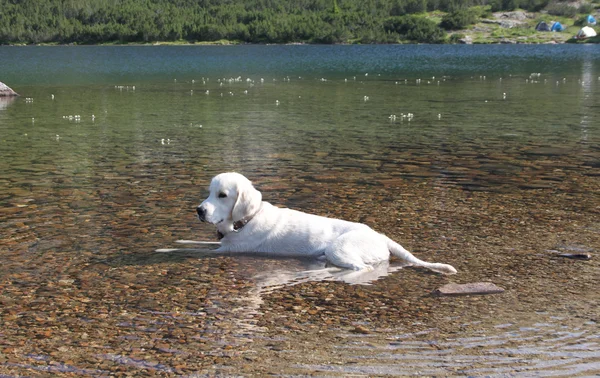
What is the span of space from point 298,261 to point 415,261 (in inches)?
65.3

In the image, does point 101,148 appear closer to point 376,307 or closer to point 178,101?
point 376,307

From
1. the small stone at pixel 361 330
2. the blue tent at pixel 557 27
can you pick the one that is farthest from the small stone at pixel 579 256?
the blue tent at pixel 557 27

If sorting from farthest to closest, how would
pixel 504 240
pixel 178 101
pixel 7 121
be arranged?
1. pixel 178 101
2. pixel 7 121
3. pixel 504 240

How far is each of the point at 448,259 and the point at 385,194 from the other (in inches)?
180

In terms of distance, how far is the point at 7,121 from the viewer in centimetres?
3091

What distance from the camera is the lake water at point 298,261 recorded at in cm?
754

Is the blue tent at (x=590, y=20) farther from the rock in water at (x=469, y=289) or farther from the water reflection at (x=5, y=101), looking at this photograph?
the rock in water at (x=469, y=289)

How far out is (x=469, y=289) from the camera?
30.5ft

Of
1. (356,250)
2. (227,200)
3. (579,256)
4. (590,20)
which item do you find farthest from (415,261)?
(590,20)

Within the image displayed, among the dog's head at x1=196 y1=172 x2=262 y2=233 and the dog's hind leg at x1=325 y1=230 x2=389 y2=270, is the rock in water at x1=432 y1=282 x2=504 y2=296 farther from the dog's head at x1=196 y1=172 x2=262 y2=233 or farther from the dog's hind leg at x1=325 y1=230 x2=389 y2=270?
the dog's head at x1=196 y1=172 x2=262 y2=233

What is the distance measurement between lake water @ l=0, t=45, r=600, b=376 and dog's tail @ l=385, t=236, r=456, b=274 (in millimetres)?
193

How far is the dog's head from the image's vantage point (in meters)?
10.4

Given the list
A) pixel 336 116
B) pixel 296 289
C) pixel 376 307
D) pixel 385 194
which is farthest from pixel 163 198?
pixel 336 116

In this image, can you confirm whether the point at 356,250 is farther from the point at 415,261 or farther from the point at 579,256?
the point at 579,256
